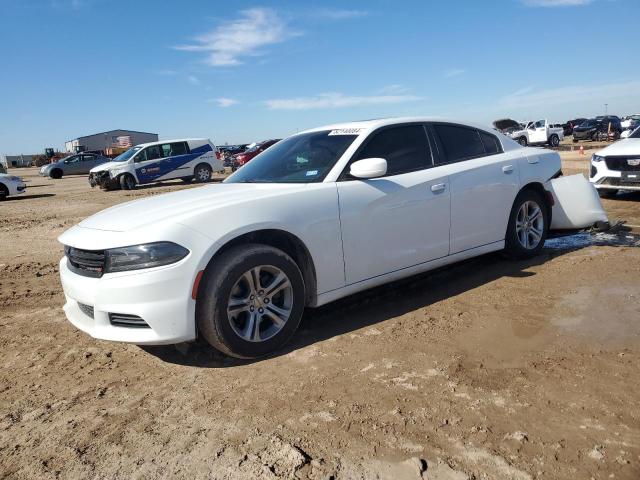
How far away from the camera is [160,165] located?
1905 centimetres

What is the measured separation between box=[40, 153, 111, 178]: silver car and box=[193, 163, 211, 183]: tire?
14.2 m

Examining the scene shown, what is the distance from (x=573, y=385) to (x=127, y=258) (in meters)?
2.65

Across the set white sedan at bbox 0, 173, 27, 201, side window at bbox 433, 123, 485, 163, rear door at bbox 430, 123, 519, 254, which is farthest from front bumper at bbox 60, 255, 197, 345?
white sedan at bbox 0, 173, 27, 201

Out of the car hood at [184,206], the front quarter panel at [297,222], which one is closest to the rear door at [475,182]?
the front quarter panel at [297,222]

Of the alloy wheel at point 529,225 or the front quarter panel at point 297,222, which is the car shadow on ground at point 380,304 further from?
the front quarter panel at point 297,222

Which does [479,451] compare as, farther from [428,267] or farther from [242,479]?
[428,267]

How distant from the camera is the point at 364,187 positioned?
12.5ft

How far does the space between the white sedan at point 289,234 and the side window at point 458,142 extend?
14 millimetres

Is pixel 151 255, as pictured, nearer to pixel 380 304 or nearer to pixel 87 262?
pixel 87 262

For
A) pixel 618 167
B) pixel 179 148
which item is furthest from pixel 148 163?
pixel 618 167

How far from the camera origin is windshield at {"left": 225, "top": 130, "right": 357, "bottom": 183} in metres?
3.95

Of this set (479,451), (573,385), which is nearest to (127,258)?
(479,451)

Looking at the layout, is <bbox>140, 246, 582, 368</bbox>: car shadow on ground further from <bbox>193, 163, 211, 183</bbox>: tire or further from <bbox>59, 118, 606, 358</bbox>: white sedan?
<bbox>193, 163, 211, 183</bbox>: tire

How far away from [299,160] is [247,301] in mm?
1413
